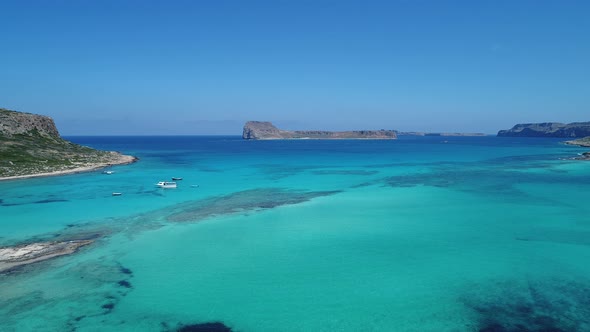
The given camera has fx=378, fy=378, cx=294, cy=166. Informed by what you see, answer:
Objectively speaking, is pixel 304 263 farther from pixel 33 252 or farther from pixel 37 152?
pixel 37 152

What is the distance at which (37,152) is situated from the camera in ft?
181

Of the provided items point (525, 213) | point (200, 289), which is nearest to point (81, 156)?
point (200, 289)

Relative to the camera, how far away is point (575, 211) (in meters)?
26.5

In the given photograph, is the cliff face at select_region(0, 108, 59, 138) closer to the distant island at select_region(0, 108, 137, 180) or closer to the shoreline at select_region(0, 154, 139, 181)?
the distant island at select_region(0, 108, 137, 180)

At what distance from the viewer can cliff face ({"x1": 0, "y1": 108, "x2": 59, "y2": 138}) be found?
59062mm

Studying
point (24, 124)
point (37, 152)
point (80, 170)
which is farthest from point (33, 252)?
point (24, 124)

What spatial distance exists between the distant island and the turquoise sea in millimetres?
16114

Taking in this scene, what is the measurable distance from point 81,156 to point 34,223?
139ft

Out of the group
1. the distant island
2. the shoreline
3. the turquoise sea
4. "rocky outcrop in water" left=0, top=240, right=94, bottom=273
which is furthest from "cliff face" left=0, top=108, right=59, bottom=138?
"rocky outcrop in water" left=0, top=240, right=94, bottom=273

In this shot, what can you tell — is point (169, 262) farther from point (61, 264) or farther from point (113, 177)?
point (113, 177)

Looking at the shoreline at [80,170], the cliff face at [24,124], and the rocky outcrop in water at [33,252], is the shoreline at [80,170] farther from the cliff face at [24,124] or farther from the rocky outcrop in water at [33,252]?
the rocky outcrop in water at [33,252]

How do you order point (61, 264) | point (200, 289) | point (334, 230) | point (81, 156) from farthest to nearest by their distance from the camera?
1. point (81, 156)
2. point (334, 230)
3. point (61, 264)
4. point (200, 289)

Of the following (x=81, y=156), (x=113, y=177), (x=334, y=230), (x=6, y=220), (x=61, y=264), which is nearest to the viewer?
(x=61, y=264)

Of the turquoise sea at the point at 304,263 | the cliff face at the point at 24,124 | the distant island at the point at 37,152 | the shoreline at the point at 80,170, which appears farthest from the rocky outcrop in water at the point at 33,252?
the cliff face at the point at 24,124
